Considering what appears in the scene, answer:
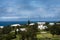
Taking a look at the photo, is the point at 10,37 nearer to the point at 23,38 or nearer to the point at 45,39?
the point at 23,38

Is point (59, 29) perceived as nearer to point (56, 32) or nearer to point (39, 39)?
point (56, 32)

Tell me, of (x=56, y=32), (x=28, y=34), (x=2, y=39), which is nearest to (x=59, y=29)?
(x=56, y=32)

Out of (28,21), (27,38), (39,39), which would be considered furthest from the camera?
(28,21)

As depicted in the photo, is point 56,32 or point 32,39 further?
point 56,32

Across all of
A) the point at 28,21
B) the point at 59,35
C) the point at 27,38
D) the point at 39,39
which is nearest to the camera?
the point at 27,38

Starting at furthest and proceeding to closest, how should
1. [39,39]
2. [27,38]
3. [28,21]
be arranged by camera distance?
[28,21] < [39,39] < [27,38]

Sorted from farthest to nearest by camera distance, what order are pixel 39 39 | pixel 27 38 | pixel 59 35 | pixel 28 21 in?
pixel 28 21 < pixel 59 35 < pixel 39 39 < pixel 27 38

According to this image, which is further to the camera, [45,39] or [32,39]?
[45,39]

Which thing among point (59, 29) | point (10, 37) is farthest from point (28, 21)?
point (10, 37)
